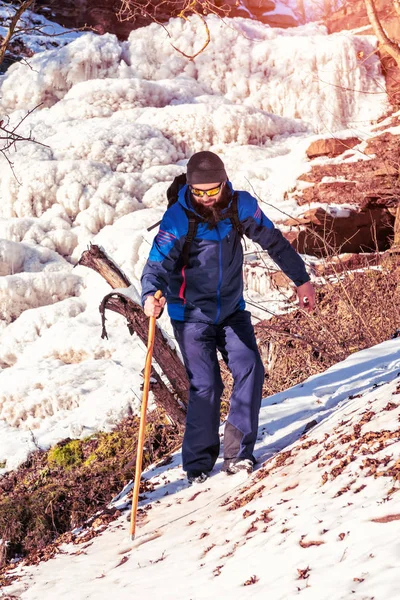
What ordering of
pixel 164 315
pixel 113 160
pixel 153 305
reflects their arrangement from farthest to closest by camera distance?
pixel 113 160 < pixel 164 315 < pixel 153 305

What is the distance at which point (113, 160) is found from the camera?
1642 centimetres

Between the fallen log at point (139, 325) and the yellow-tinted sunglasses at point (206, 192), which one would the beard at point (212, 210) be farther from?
the fallen log at point (139, 325)

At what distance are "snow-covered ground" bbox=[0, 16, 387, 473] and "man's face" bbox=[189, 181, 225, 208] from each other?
2148 millimetres

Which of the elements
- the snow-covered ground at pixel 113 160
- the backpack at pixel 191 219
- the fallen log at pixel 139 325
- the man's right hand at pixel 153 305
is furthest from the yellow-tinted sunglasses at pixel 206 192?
the snow-covered ground at pixel 113 160

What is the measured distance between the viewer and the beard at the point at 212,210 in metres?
3.87

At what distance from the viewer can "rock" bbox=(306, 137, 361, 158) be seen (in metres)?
13.3

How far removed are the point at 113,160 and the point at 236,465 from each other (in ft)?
43.8

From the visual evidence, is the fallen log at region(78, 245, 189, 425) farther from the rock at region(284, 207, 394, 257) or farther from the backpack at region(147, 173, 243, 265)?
the rock at region(284, 207, 394, 257)

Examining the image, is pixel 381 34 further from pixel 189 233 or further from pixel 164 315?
pixel 164 315

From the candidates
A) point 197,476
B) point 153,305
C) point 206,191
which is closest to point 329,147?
point 206,191

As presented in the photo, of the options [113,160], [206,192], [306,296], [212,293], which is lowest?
[306,296]

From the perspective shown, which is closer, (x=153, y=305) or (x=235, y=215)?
(x=153, y=305)

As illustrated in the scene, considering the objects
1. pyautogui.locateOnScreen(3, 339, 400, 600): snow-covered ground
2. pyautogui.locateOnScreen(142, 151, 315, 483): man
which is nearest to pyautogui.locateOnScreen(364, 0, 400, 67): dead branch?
pyautogui.locateOnScreen(142, 151, 315, 483): man

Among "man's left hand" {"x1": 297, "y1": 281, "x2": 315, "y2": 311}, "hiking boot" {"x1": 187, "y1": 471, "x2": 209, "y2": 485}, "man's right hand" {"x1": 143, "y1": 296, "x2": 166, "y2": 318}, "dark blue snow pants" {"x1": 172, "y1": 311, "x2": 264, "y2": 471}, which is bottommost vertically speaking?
"hiking boot" {"x1": 187, "y1": 471, "x2": 209, "y2": 485}
